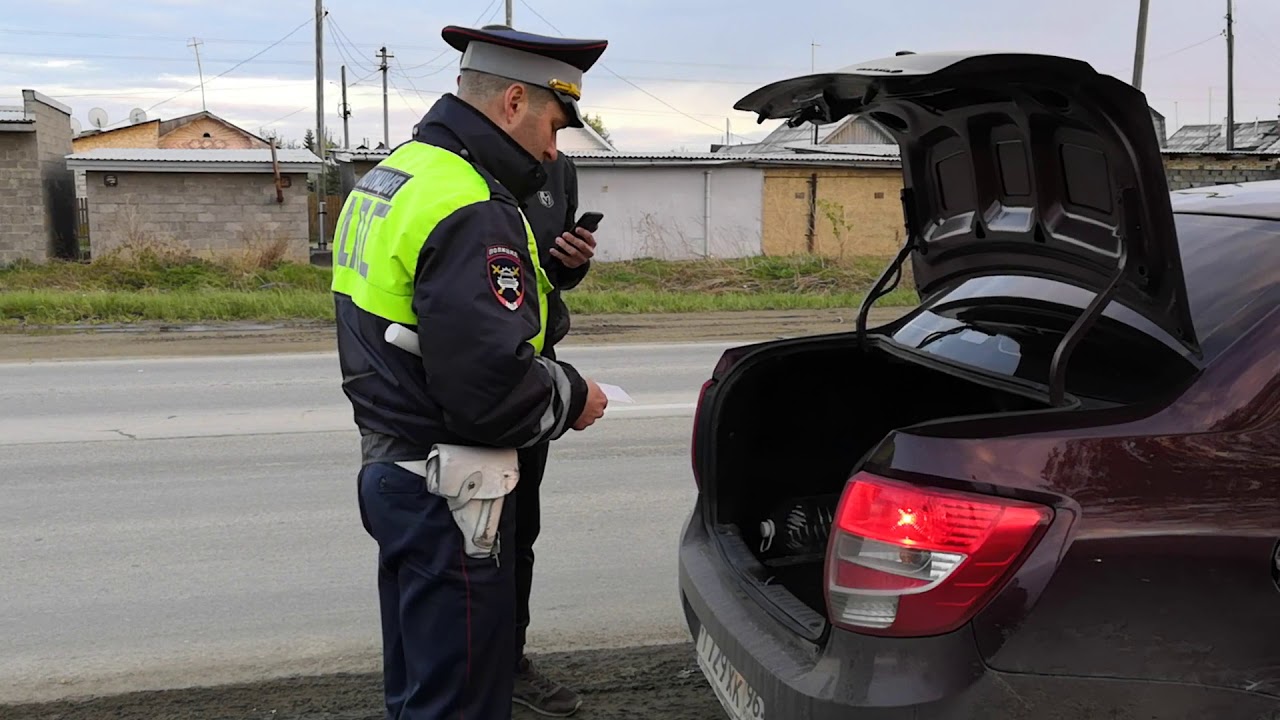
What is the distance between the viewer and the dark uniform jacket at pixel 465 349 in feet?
7.21

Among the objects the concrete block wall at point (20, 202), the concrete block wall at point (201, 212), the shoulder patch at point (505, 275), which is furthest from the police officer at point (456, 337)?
the concrete block wall at point (20, 202)

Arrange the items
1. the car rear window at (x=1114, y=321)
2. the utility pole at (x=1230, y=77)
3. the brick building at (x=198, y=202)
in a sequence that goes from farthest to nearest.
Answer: the utility pole at (x=1230, y=77), the brick building at (x=198, y=202), the car rear window at (x=1114, y=321)

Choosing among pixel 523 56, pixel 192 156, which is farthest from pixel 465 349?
pixel 192 156

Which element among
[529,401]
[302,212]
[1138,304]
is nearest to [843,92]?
[1138,304]

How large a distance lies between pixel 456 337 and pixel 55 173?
2465cm

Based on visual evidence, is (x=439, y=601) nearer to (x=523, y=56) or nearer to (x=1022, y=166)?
(x=523, y=56)

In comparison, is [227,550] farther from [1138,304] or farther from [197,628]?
[1138,304]

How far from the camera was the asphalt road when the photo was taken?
380 cm

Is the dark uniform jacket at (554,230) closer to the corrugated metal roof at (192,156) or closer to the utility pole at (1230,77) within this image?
the corrugated metal roof at (192,156)

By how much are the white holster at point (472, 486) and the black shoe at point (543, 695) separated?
1.05 metres

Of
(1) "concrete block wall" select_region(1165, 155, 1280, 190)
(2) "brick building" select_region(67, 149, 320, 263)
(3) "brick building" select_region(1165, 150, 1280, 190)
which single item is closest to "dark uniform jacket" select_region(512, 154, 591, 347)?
(2) "brick building" select_region(67, 149, 320, 263)

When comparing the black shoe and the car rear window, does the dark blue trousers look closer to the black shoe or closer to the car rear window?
the black shoe

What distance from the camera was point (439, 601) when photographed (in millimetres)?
2383

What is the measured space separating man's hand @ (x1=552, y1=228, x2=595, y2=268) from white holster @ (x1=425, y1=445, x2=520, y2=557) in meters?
0.88
